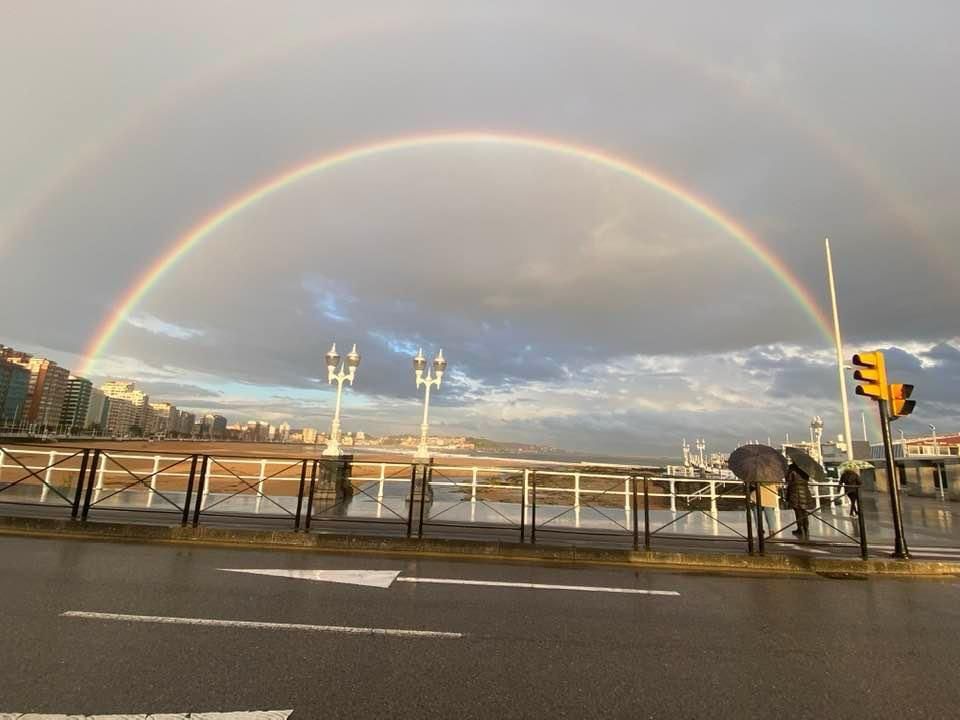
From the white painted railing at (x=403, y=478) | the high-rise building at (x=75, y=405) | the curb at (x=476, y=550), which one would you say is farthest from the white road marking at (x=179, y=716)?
the high-rise building at (x=75, y=405)

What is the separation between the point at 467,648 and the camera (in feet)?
16.4

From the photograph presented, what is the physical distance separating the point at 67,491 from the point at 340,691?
1719 cm

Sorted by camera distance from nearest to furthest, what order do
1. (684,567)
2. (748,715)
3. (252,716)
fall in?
(252,716), (748,715), (684,567)

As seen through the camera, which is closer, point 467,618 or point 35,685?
point 35,685

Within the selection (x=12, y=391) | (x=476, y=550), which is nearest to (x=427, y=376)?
(x=476, y=550)

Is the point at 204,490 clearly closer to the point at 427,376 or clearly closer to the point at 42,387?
the point at 427,376

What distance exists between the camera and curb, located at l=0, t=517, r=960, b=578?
936 centimetres

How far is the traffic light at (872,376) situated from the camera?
10.7m

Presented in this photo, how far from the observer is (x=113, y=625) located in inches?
206

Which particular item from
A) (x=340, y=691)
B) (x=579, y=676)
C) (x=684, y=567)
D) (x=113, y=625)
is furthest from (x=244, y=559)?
(x=684, y=567)

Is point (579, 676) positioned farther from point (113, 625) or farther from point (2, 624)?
point (2, 624)

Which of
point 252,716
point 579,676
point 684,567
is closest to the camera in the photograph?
point 252,716

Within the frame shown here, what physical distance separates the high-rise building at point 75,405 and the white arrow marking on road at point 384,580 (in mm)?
211882

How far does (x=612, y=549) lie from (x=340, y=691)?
6.94 meters
